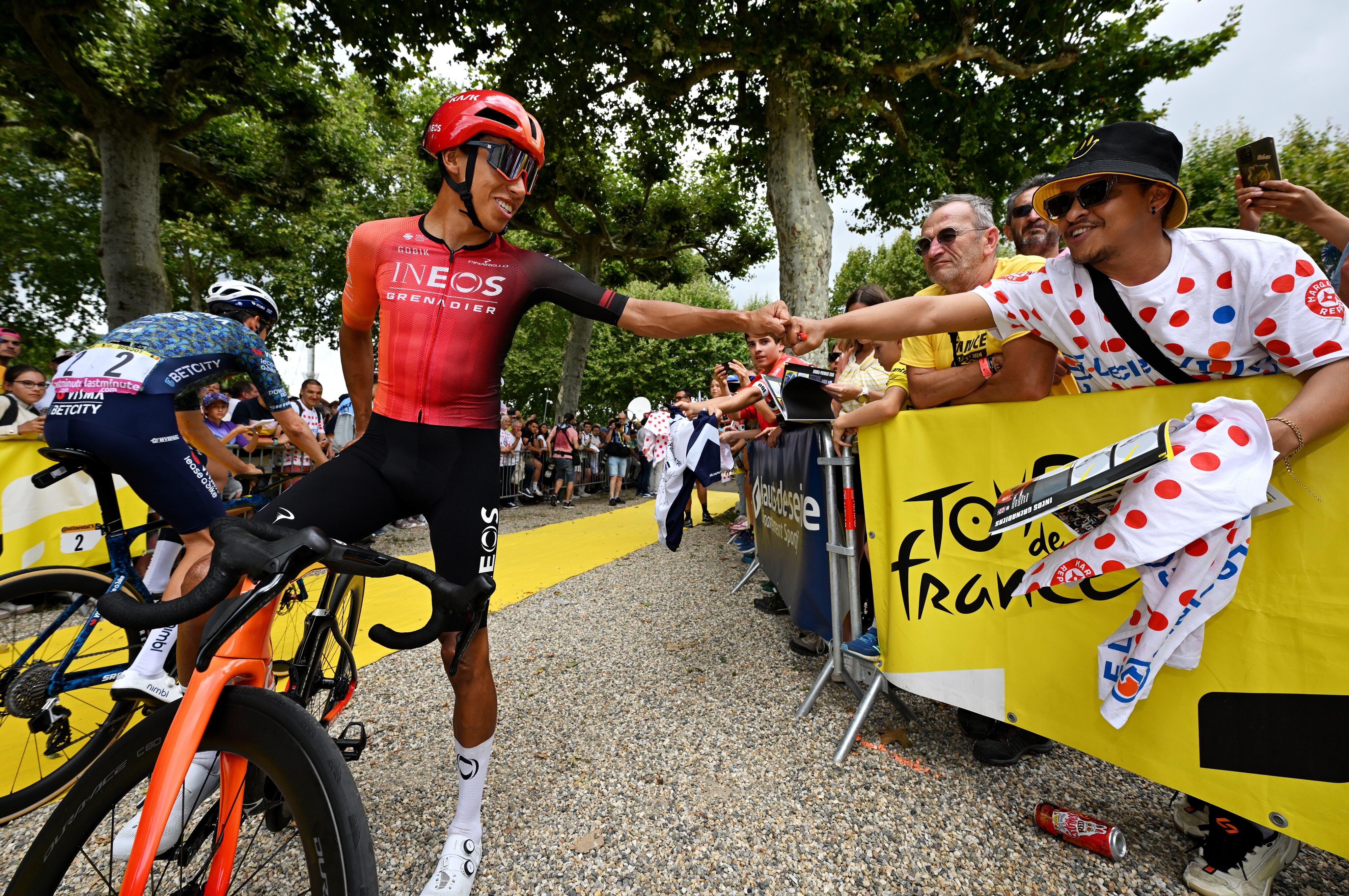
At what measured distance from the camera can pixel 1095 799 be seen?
233 cm

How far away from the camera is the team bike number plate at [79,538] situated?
4.23 m

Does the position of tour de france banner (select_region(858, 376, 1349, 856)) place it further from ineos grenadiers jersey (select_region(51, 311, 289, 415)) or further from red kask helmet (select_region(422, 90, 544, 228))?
ineos grenadiers jersey (select_region(51, 311, 289, 415))

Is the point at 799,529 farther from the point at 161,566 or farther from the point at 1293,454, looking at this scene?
the point at 161,566

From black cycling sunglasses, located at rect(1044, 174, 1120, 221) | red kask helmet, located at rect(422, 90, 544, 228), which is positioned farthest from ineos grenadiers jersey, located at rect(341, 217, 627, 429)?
black cycling sunglasses, located at rect(1044, 174, 1120, 221)

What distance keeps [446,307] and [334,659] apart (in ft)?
5.76

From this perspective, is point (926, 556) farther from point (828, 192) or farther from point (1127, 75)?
point (828, 192)

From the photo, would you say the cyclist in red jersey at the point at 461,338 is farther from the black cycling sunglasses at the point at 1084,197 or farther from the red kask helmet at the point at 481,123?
the black cycling sunglasses at the point at 1084,197

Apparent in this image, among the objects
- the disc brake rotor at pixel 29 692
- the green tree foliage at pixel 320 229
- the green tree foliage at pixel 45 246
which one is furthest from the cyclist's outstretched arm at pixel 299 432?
the green tree foliage at pixel 45 246

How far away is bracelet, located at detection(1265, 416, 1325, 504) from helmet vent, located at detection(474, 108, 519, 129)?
245 centimetres

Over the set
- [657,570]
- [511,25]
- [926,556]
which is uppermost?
[511,25]

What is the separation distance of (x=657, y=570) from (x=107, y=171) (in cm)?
1002

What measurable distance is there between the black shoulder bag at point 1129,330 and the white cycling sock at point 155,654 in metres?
3.54

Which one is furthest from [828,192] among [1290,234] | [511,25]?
[1290,234]

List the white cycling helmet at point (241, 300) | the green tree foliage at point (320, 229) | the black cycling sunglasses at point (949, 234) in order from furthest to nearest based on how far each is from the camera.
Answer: the green tree foliage at point (320, 229)
the black cycling sunglasses at point (949, 234)
the white cycling helmet at point (241, 300)
